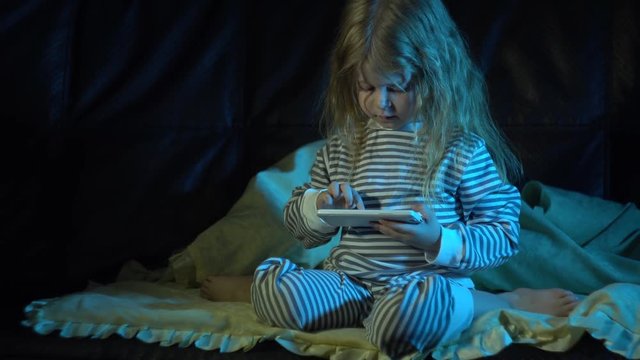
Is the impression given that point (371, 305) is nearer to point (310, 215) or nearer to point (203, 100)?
point (310, 215)

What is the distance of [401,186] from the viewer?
3.98 feet

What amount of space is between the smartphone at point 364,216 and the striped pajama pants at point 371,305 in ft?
0.27

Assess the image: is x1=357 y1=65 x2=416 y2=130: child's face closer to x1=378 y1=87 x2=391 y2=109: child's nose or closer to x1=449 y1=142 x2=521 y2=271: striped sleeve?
x1=378 y1=87 x2=391 y2=109: child's nose

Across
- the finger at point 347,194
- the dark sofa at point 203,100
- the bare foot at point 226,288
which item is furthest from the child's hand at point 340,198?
the dark sofa at point 203,100

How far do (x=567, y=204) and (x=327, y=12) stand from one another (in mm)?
611

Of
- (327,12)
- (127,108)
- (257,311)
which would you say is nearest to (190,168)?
(127,108)

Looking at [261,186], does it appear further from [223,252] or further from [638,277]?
[638,277]

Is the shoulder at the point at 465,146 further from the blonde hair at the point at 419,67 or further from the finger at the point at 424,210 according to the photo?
the finger at the point at 424,210

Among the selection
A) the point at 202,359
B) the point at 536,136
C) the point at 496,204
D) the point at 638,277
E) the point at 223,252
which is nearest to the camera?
the point at 202,359

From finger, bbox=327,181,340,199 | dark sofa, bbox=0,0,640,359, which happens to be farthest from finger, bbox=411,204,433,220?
dark sofa, bbox=0,0,640,359

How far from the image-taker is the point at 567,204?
1.50 meters

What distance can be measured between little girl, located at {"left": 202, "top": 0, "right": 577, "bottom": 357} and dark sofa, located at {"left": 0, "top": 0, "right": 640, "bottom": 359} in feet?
1.28

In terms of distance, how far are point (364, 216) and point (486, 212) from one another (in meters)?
0.24

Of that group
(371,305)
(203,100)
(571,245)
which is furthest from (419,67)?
(203,100)
